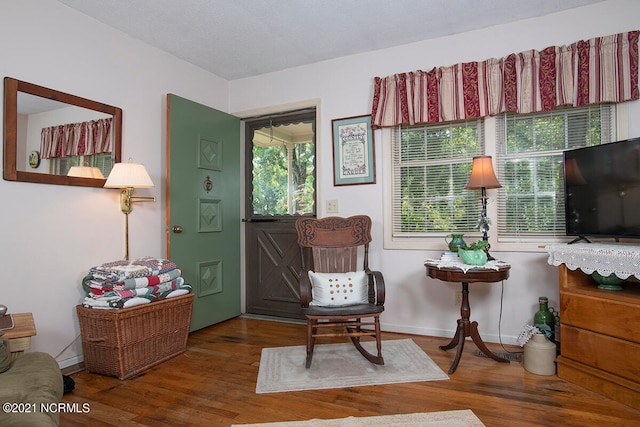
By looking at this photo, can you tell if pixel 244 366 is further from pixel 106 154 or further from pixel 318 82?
pixel 318 82

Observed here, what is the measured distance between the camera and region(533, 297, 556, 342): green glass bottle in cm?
261

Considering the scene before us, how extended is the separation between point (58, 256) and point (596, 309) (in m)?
3.35

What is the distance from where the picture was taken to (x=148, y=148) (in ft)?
10.5

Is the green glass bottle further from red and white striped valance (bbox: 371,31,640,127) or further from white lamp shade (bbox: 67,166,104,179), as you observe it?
white lamp shade (bbox: 67,166,104,179)

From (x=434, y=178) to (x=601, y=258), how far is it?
1384 mm

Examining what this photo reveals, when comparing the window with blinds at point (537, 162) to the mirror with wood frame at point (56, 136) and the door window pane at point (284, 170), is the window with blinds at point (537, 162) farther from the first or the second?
the mirror with wood frame at point (56, 136)

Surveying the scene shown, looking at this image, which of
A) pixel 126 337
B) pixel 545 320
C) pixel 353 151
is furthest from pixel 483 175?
pixel 126 337

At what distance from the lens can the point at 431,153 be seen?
10.7 feet

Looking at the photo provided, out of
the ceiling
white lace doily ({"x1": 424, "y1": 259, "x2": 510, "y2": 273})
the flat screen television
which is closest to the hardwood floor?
white lace doily ({"x1": 424, "y1": 259, "x2": 510, "y2": 273})

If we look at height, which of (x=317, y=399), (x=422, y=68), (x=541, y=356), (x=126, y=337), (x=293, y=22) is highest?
(x=293, y=22)

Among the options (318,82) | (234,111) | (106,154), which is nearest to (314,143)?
(318,82)

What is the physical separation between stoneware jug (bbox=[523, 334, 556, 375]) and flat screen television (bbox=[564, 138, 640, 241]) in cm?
75

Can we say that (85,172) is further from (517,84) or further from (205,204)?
(517,84)

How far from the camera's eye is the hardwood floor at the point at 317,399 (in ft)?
6.23
